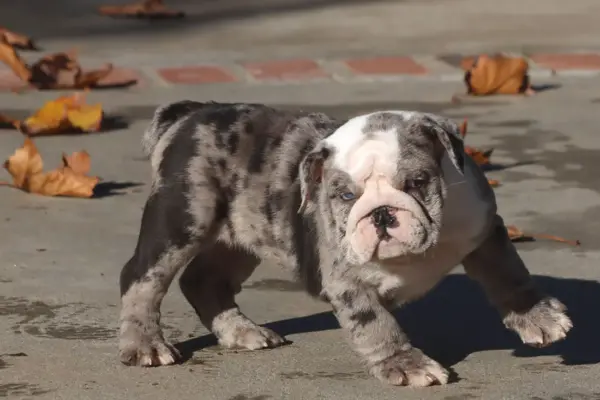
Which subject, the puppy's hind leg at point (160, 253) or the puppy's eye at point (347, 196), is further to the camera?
the puppy's hind leg at point (160, 253)

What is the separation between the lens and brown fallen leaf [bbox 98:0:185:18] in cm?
1147

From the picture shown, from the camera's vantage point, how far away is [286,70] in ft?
31.3

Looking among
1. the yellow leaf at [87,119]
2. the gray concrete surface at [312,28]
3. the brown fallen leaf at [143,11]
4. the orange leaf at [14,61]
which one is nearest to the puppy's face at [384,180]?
the yellow leaf at [87,119]

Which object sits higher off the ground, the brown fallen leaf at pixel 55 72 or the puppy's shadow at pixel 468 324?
the brown fallen leaf at pixel 55 72

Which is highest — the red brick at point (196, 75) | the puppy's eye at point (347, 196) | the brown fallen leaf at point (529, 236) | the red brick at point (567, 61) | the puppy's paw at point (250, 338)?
the puppy's eye at point (347, 196)

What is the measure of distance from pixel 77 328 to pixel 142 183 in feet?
6.48

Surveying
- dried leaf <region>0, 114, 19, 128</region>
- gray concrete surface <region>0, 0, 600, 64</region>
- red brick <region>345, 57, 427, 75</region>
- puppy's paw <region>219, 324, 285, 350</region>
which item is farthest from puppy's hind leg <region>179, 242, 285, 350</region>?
gray concrete surface <region>0, 0, 600, 64</region>

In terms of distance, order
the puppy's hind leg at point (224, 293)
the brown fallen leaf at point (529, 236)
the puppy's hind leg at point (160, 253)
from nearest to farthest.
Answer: the puppy's hind leg at point (160, 253) < the puppy's hind leg at point (224, 293) < the brown fallen leaf at point (529, 236)

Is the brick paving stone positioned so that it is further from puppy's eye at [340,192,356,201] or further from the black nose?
the black nose

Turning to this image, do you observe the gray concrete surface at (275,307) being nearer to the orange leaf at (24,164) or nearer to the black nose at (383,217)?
the orange leaf at (24,164)

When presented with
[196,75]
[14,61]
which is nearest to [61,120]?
[14,61]

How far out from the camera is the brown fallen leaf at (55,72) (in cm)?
921

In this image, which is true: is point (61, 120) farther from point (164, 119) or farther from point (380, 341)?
point (380, 341)

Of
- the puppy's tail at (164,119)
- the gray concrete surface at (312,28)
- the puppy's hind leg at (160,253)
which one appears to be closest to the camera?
the puppy's hind leg at (160,253)
